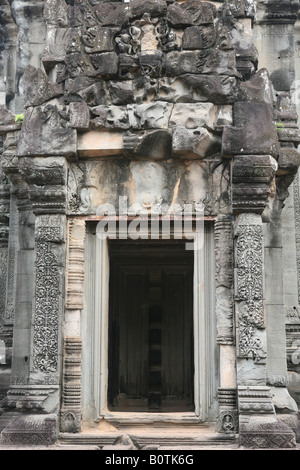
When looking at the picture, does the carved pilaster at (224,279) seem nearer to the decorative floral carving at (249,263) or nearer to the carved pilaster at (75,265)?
the decorative floral carving at (249,263)

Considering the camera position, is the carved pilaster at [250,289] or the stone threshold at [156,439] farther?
the carved pilaster at [250,289]

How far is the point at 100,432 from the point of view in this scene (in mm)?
Answer: 6590

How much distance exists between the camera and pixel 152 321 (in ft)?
39.4

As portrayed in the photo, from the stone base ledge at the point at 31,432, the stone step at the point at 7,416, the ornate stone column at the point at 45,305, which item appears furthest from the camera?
the stone step at the point at 7,416

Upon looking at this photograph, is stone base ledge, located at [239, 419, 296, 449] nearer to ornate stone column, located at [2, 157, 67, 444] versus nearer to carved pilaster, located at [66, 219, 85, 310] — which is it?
ornate stone column, located at [2, 157, 67, 444]

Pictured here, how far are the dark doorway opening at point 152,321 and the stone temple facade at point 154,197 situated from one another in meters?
4.62

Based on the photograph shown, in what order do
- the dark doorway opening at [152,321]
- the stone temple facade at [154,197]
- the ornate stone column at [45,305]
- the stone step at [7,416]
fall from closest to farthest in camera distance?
the ornate stone column at [45,305]
the stone temple facade at [154,197]
the stone step at [7,416]
the dark doorway opening at [152,321]

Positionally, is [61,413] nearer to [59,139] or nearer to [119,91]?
[59,139]

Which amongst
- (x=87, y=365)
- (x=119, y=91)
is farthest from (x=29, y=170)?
(x=87, y=365)

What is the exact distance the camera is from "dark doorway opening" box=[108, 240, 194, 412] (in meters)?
11.9

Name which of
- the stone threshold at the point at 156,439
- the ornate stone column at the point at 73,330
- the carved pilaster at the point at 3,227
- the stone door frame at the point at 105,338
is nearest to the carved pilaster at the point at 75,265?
the ornate stone column at the point at 73,330

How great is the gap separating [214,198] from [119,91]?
1.57 m

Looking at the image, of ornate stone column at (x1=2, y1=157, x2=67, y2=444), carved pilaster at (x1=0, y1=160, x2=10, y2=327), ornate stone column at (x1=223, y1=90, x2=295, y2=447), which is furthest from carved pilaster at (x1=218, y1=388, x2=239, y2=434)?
carved pilaster at (x1=0, y1=160, x2=10, y2=327)

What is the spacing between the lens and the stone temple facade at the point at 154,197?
6512mm
